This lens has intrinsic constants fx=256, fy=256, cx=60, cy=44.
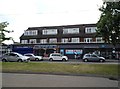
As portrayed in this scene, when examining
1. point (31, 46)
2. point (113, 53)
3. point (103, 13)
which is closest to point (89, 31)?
point (113, 53)

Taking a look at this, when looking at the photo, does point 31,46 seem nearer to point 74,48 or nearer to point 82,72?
point 74,48

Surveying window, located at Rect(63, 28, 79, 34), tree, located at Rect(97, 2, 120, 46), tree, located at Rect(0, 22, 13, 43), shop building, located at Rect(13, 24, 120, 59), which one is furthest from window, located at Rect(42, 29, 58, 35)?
tree, located at Rect(97, 2, 120, 46)

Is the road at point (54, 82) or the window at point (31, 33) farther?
the window at point (31, 33)

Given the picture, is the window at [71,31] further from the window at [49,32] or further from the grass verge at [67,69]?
the grass verge at [67,69]

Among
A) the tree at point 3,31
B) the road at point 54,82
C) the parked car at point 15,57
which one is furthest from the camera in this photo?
the parked car at point 15,57

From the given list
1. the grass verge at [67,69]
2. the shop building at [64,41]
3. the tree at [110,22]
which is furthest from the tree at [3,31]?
the shop building at [64,41]

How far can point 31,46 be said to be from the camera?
68.9 metres

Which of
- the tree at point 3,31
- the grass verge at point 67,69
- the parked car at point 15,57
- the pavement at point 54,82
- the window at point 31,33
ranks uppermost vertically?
the window at point 31,33

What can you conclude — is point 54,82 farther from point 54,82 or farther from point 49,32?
point 49,32

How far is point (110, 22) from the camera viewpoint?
78.2ft

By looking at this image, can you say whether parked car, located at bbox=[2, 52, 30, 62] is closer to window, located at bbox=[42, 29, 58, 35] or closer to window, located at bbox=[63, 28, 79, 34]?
window, located at bbox=[63, 28, 79, 34]

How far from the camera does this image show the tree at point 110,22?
23.7 meters

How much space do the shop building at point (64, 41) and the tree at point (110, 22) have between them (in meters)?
34.4

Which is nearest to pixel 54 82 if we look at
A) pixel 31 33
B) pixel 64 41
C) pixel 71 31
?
pixel 64 41
